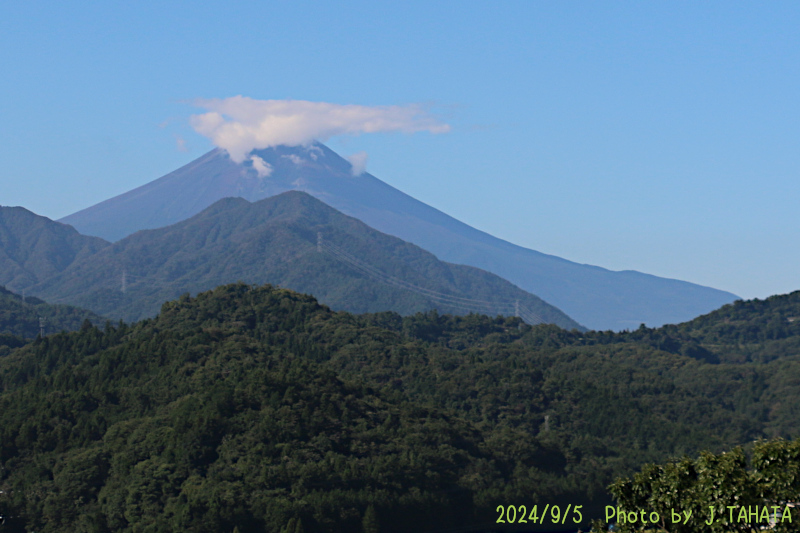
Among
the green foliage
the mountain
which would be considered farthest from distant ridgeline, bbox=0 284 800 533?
the mountain

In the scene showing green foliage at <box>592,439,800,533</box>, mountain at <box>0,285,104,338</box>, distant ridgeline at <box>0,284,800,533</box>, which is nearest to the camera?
green foliage at <box>592,439,800,533</box>

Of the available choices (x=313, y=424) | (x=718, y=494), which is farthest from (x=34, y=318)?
(x=718, y=494)

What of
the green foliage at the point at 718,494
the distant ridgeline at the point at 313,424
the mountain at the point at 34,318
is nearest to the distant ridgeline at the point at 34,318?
the mountain at the point at 34,318

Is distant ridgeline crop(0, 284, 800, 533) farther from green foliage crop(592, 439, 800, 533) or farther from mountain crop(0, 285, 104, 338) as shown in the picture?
mountain crop(0, 285, 104, 338)

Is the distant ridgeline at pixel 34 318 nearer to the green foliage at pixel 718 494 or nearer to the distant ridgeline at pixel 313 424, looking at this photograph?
the distant ridgeline at pixel 313 424

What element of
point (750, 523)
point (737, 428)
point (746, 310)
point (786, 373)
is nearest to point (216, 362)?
point (737, 428)

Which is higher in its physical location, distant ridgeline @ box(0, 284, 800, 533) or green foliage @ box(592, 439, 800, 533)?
green foliage @ box(592, 439, 800, 533)

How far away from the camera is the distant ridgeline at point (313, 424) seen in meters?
65.2

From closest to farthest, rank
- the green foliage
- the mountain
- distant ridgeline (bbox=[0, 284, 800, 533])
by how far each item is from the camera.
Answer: the green foliage → distant ridgeline (bbox=[0, 284, 800, 533]) → the mountain

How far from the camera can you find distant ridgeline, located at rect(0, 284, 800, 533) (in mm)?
65250

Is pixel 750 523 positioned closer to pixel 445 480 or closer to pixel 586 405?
pixel 445 480

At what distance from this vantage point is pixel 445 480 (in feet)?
247

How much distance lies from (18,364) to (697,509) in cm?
8752

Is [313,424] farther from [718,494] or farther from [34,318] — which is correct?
[34,318]
